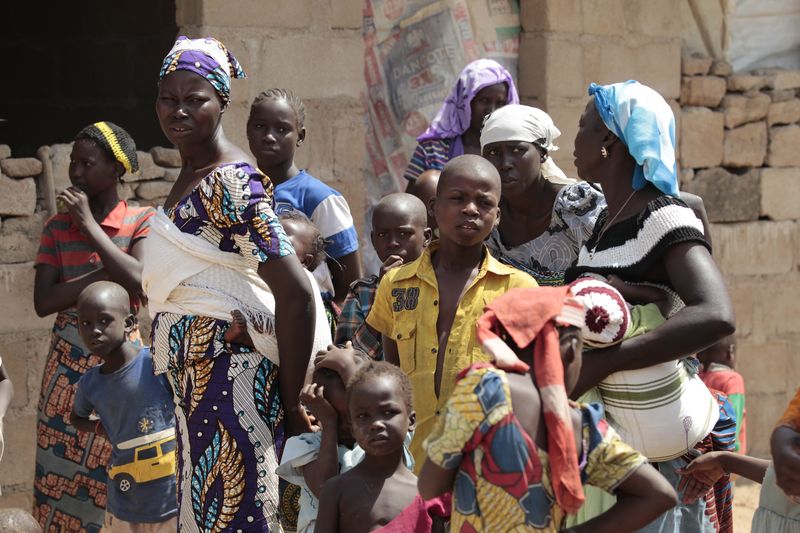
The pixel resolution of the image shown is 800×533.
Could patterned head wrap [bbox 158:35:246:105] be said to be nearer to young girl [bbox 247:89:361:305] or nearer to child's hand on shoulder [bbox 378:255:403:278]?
child's hand on shoulder [bbox 378:255:403:278]

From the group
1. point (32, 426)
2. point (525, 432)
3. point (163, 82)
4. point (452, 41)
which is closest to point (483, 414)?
point (525, 432)

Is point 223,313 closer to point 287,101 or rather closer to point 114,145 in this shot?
point 287,101

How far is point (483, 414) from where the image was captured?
99.0 inches

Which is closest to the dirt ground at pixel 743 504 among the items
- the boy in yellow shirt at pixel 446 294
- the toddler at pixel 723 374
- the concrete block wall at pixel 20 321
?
the toddler at pixel 723 374

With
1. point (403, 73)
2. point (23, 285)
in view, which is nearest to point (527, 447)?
point (23, 285)

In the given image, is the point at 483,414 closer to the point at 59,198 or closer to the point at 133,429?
the point at 133,429

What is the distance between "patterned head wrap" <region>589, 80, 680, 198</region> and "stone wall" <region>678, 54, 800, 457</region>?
14.3 ft

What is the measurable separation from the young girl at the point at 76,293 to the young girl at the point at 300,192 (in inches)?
24.8

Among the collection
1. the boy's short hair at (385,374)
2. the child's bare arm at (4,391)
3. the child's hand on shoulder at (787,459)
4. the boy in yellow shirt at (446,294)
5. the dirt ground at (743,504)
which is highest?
the boy in yellow shirt at (446,294)

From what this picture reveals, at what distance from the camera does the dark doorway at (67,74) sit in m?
7.18

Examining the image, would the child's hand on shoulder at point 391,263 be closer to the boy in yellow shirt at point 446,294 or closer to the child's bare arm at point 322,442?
the boy in yellow shirt at point 446,294

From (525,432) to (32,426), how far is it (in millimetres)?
3636

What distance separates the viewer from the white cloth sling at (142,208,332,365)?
10.9ft

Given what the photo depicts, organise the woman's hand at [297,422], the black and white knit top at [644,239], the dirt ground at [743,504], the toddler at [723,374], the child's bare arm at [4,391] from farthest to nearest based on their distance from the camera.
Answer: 1. the dirt ground at [743,504]
2. the toddler at [723,374]
3. the child's bare arm at [4,391]
4. the woman's hand at [297,422]
5. the black and white knit top at [644,239]
